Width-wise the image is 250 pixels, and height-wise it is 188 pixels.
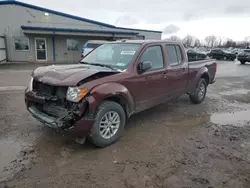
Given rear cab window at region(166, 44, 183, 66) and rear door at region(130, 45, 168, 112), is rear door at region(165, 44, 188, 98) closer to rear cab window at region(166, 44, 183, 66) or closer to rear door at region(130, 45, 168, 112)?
rear cab window at region(166, 44, 183, 66)

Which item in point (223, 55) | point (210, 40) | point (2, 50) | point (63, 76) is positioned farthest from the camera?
point (210, 40)

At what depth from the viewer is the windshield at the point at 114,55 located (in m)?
4.18

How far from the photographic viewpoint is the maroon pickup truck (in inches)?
127

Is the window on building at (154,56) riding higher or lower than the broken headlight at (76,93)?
higher

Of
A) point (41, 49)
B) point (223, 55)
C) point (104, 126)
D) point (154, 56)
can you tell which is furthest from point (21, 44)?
point (223, 55)

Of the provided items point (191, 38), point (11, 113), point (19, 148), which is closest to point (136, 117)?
point (19, 148)

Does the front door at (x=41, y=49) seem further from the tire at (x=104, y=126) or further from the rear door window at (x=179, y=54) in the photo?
the tire at (x=104, y=126)

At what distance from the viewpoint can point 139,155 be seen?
3449 mm

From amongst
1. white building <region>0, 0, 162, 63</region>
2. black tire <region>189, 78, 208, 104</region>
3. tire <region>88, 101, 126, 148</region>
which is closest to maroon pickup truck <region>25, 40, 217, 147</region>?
tire <region>88, 101, 126, 148</region>

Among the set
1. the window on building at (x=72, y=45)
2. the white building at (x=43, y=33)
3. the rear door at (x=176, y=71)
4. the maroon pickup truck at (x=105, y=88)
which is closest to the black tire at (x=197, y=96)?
the rear door at (x=176, y=71)

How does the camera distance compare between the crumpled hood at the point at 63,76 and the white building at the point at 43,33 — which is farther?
the white building at the point at 43,33

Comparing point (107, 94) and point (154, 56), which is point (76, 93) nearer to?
A: point (107, 94)

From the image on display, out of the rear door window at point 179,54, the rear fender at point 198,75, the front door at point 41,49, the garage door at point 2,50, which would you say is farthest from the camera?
the front door at point 41,49

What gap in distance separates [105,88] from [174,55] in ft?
8.75
